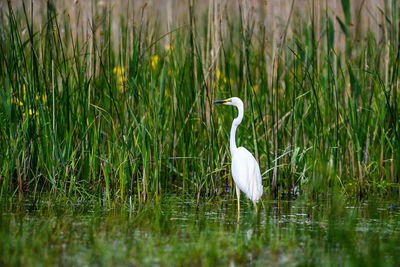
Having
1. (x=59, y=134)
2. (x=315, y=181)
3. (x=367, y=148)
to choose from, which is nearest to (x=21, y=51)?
(x=59, y=134)

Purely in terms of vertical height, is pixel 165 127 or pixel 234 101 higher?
pixel 234 101

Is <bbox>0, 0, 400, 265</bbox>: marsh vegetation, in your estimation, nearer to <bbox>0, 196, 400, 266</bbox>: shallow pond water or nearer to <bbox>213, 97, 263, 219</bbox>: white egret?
<bbox>0, 196, 400, 266</bbox>: shallow pond water

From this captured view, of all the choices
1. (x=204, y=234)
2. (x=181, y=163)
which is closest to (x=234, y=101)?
(x=181, y=163)

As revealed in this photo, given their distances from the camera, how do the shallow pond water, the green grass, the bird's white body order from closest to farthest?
the shallow pond water → the bird's white body → the green grass

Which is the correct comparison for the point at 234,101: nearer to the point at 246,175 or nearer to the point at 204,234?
the point at 246,175

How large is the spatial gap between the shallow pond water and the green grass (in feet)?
0.84

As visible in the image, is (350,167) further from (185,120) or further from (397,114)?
(185,120)

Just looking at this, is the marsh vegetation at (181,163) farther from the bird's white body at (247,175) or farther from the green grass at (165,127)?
the bird's white body at (247,175)

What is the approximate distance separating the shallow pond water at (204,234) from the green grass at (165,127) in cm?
26

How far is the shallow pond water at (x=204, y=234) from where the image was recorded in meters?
3.35

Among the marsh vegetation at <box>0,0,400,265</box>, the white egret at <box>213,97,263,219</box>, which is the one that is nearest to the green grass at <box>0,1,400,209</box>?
the marsh vegetation at <box>0,0,400,265</box>

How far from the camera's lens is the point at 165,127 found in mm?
5719

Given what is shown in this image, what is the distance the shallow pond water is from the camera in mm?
3352

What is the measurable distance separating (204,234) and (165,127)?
6.34ft
